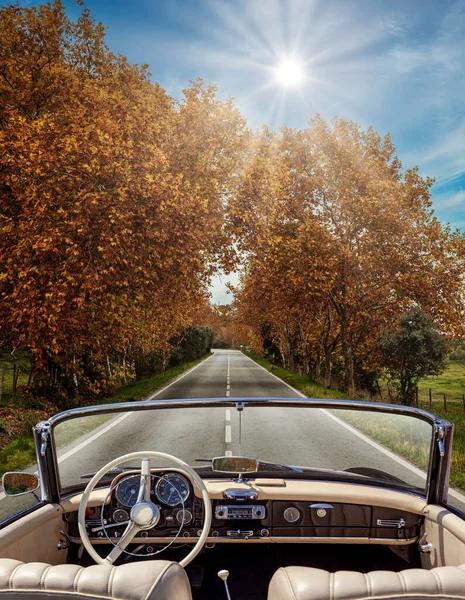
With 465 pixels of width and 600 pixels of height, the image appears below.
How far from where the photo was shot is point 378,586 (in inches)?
69.1

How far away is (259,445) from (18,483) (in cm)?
155

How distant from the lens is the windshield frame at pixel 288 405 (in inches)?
104

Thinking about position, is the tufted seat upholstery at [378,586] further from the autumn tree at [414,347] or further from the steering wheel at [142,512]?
the autumn tree at [414,347]

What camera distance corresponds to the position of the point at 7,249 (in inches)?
458

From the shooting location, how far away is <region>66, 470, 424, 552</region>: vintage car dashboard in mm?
→ 3031

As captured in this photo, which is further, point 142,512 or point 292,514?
point 292,514

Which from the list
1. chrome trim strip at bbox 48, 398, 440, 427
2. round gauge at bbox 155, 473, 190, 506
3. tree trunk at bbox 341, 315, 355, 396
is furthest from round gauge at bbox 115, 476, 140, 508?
tree trunk at bbox 341, 315, 355, 396

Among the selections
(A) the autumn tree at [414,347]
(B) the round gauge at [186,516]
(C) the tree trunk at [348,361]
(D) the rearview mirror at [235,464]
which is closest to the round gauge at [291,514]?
(D) the rearview mirror at [235,464]

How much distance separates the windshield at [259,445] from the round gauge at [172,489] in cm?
8

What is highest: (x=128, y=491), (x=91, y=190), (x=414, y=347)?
(x=91, y=190)

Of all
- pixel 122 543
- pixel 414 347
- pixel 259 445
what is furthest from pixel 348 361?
pixel 122 543

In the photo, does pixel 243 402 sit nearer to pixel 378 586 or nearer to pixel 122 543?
pixel 122 543

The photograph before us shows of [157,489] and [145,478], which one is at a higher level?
[145,478]

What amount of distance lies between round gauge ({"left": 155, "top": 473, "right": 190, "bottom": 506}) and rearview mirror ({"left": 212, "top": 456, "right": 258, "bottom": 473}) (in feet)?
0.75
